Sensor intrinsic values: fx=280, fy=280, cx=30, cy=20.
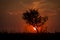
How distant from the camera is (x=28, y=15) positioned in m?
25.5

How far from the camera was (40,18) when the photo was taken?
2570 centimetres
